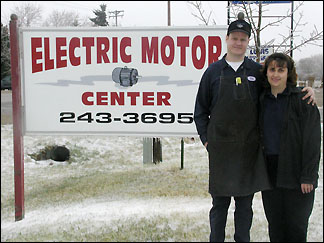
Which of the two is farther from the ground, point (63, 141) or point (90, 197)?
point (63, 141)

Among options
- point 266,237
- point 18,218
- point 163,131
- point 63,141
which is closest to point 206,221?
point 266,237

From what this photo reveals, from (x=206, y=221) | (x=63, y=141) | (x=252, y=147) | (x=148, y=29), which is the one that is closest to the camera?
(x=252, y=147)

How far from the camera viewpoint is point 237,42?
6.89 ft

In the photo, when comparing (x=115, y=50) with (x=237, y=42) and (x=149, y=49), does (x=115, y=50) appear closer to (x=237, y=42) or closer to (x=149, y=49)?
(x=149, y=49)

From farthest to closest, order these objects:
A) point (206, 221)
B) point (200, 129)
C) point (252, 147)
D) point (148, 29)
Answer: point (206, 221), point (148, 29), point (200, 129), point (252, 147)

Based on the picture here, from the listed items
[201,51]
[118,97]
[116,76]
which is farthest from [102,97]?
[201,51]

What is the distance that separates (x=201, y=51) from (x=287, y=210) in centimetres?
204

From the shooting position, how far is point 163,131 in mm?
3775

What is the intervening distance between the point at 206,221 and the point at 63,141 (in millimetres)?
5875

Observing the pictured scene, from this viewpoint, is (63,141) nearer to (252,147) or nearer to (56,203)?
(56,203)

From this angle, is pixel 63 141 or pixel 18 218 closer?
pixel 18 218

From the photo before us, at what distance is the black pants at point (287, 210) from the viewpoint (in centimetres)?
218

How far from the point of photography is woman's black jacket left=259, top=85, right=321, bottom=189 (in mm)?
2066

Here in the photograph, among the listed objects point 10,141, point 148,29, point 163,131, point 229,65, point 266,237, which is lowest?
point 266,237
